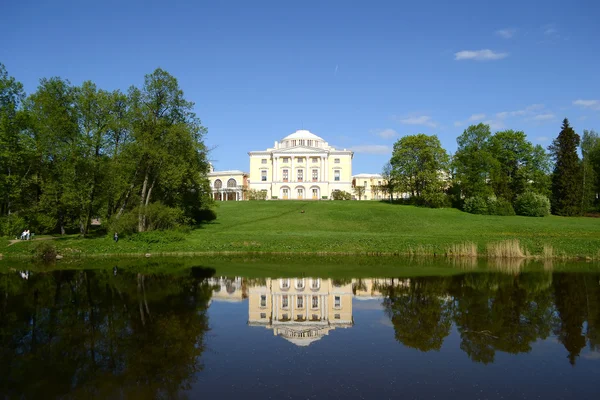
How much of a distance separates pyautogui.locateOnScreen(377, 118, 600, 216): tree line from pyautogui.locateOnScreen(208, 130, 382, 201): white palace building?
26140mm

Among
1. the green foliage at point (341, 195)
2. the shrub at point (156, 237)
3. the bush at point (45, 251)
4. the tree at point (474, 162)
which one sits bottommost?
the bush at point (45, 251)

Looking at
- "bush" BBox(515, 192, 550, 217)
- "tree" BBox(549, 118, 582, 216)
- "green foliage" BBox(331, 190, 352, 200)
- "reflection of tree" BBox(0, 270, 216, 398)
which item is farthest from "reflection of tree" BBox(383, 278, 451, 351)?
"green foliage" BBox(331, 190, 352, 200)

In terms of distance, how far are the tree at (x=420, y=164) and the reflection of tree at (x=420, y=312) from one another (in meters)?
37.4

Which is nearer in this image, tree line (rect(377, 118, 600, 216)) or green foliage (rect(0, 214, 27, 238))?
green foliage (rect(0, 214, 27, 238))

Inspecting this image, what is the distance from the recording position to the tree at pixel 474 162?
5234 cm

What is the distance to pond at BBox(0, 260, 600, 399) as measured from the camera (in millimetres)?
8586

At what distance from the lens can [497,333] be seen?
12.0 metres

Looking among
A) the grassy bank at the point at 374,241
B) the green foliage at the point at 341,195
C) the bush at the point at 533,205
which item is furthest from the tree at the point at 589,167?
the green foliage at the point at 341,195

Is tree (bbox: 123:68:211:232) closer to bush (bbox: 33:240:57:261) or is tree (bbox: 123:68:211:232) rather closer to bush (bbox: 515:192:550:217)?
bush (bbox: 33:240:57:261)

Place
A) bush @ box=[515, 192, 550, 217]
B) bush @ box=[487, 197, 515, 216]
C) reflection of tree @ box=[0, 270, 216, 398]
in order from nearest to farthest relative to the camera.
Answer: reflection of tree @ box=[0, 270, 216, 398] < bush @ box=[515, 192, 550, 217] < bush @ box=[487, 197, 515, 216]

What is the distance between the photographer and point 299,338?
38.5ft

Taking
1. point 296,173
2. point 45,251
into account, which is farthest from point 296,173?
point 45,251

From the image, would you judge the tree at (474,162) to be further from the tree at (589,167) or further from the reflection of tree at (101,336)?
the reflection of tree at (101,336)

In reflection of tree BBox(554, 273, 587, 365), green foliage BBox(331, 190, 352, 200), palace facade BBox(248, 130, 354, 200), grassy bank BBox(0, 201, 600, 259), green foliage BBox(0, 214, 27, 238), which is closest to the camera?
reflection of tree BBox(554, 273, 587, 365)
